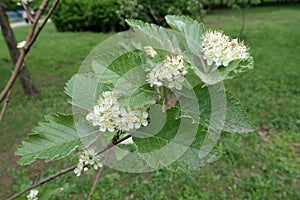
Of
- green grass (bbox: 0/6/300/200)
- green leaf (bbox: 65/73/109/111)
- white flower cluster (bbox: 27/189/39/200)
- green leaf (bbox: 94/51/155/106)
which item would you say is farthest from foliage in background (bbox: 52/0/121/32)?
green leaf (bbox: 94/51/155/106)

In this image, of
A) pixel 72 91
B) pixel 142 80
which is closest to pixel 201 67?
pixel 142 80

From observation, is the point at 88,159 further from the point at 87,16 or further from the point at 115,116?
the point at 87,16

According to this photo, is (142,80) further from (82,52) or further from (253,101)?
(82,52)

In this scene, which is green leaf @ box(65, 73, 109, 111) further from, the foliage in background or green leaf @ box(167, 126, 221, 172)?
the foliage in background

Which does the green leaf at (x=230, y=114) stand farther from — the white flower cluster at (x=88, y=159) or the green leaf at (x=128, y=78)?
the white flower cluster at (x=88, y=159)

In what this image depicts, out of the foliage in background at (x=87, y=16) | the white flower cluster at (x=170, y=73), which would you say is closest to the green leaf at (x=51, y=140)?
the white flower cluster at (x=170, y=73)

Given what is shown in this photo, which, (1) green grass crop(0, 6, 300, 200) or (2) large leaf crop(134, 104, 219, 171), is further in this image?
(1) green grass crop(0, 6, 300, 200)

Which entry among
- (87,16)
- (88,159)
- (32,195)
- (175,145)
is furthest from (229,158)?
(87,16)
